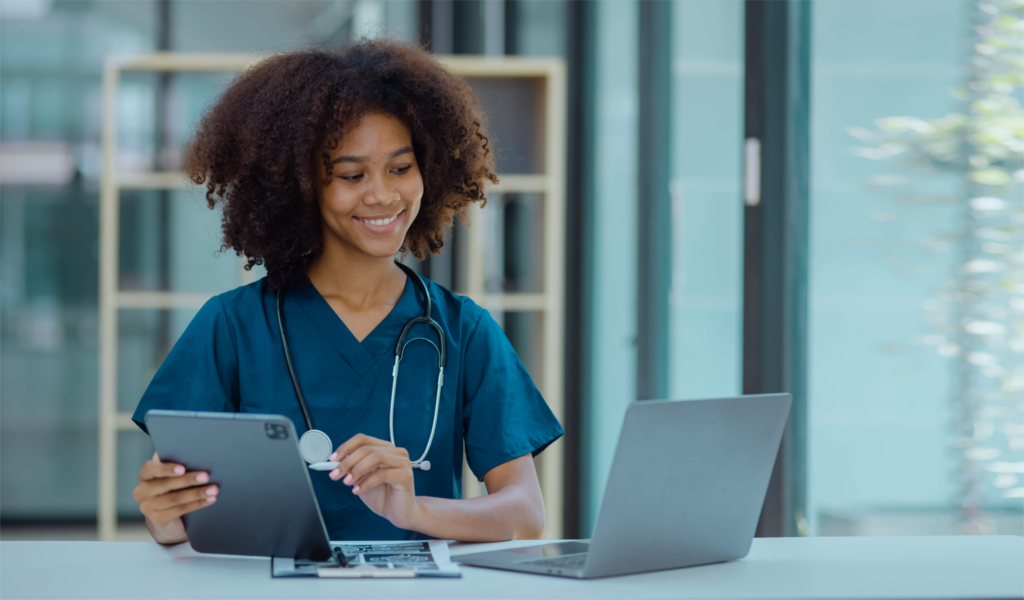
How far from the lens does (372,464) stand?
1092 mm

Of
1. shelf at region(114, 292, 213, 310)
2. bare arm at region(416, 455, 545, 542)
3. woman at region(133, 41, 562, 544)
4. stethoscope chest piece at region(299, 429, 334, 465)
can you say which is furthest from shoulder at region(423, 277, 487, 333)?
shelf at region(114, 292, 213, 310)

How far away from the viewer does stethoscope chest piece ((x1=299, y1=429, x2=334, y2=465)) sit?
1201 mm

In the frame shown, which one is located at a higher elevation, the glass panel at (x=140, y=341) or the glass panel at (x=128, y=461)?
the glass panel at (x=140, y=341)

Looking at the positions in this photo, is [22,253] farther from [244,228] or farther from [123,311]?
[244,228]

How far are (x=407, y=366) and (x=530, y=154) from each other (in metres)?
1.74

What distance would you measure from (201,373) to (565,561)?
1.94ft

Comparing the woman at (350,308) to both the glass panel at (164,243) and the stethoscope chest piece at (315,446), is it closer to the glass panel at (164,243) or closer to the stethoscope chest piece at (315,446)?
the stethoscope chest piece at (315,446)

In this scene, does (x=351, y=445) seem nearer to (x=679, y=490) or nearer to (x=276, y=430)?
(x=276, y=430)

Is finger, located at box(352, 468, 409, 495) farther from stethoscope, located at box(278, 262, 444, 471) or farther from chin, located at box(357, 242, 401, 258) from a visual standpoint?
chin, located at box(357, 242, 401, 258)

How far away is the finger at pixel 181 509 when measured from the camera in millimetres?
1026

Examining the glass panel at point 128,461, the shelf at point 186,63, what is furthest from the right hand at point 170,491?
the glass panel at point 128,461

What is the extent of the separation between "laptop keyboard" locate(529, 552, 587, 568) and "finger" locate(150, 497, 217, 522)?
1.17 ft

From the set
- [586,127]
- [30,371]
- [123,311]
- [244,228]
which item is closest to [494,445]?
[244,228]

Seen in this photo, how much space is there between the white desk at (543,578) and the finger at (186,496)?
8 cm
